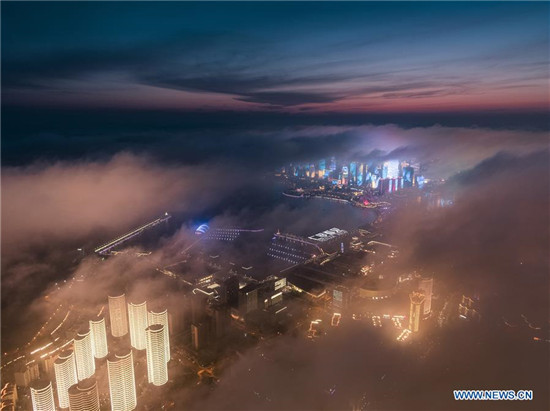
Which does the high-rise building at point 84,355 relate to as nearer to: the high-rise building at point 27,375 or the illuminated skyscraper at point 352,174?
the high-rise building at point 27,375

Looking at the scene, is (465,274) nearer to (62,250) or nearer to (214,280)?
(214,280)

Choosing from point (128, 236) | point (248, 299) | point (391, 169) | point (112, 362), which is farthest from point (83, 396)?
point (391, 169)

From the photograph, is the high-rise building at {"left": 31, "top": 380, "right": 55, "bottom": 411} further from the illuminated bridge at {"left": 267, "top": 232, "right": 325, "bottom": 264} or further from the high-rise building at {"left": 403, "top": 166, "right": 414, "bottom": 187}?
the high-rise building at {"left": 403, "top": 166, "right": 414, "bottom": 187}

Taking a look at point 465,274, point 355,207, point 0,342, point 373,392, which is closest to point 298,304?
point 373,392

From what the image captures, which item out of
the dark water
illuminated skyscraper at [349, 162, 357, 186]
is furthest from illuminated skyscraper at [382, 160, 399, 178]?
the dark water

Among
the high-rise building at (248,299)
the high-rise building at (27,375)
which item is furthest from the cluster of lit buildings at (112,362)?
the high-rise building at (248,299)

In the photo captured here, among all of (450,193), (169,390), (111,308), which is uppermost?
(450,193)

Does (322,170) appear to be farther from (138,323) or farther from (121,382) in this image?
(121,382)
